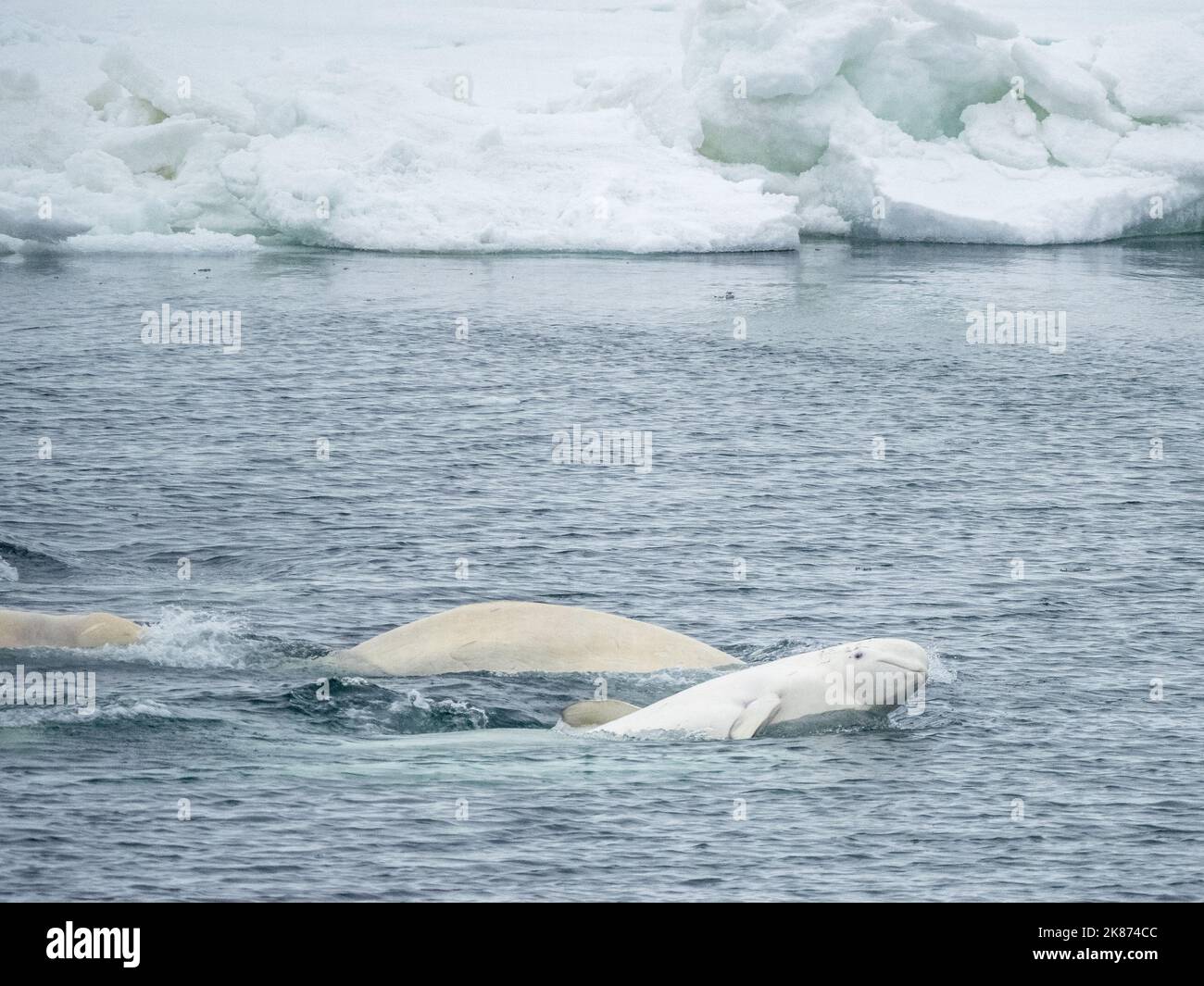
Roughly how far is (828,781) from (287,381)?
75.7 ft

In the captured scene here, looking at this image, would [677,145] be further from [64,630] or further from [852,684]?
[852,684]

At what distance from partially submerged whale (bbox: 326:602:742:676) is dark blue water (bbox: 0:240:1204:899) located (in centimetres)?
40

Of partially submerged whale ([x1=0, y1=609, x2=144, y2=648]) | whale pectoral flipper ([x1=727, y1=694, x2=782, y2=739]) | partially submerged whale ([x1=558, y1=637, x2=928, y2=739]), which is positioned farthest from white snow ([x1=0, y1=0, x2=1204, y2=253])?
whale pectoral flipper ([x1=727, y1=694, x2=782, y2=739])

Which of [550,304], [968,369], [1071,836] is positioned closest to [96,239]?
[550,304]

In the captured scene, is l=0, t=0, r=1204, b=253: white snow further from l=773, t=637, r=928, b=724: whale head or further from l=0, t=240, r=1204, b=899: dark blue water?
l=773, t=637, r=928, b=724: whale head

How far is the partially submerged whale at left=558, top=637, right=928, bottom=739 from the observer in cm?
1930

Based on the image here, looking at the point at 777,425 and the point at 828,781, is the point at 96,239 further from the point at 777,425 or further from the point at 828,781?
the point at 828,781

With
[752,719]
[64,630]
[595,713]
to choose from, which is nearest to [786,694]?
[752,719]

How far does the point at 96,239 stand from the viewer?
5475cm

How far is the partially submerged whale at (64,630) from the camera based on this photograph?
2169 cm

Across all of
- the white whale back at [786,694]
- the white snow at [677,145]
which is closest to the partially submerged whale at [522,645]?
the white whale back at [786,694]

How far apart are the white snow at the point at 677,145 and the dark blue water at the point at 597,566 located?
4303 mm

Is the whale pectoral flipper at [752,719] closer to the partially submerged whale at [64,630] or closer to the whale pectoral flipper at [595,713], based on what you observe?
the whale pectoral flipper at [595,713]

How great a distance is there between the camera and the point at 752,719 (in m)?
19.2
